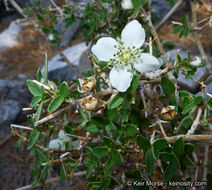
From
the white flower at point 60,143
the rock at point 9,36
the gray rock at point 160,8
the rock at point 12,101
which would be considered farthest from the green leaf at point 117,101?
the rock at point 9,36

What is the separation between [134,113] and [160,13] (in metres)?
3.43

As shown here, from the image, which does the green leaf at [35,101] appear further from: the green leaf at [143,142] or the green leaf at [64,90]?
the green leaf at [143,142]

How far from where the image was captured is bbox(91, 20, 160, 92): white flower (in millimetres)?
603

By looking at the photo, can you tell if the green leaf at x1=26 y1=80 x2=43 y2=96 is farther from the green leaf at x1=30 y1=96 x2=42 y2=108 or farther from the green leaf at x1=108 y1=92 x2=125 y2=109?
the green leaf at x1=108 y1=92 x2=125 y2=109

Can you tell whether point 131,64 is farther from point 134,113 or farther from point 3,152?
point 3,152

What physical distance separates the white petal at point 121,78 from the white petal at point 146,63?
3cm

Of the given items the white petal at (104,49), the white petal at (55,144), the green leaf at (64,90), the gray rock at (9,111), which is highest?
the white petal at (104,49)

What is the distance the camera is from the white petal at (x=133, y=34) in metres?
0.63

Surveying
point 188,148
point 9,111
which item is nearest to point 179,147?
point 188,148

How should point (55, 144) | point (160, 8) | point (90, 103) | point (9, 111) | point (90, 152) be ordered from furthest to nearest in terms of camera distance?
point (160, 8)
point (9, 111)
point (55, 144)
point (90, 152)
point (90, 103)

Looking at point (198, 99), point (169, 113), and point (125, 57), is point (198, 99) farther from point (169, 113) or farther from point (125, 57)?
point (125, 57)

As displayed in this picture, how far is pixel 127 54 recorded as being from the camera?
2.12 ft

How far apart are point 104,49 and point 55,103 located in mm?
230

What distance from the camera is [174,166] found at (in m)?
0.57
